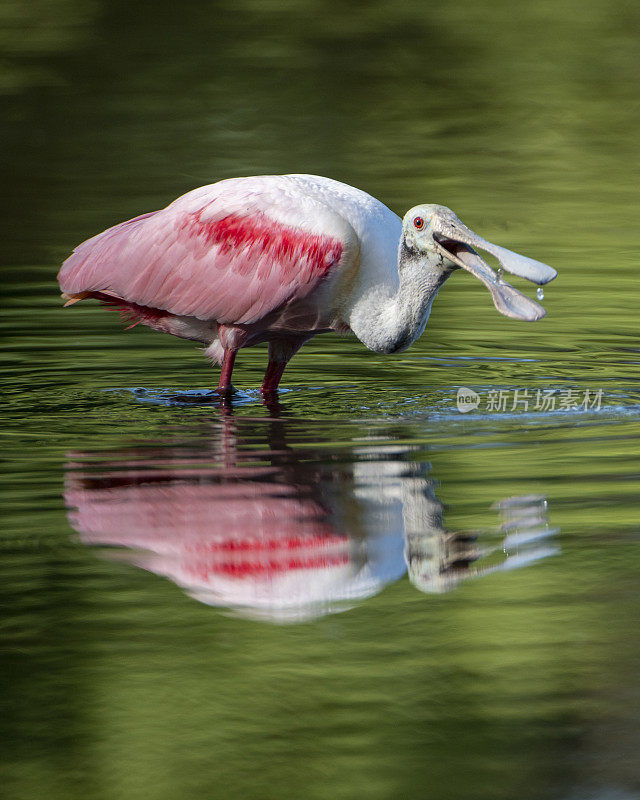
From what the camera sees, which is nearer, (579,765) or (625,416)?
(579,765)

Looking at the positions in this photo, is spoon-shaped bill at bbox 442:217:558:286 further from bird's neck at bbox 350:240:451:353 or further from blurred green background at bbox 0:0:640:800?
blurred green background at bbox 0:0:640:800

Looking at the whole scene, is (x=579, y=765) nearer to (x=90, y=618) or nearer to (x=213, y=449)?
(x=90, y=618)

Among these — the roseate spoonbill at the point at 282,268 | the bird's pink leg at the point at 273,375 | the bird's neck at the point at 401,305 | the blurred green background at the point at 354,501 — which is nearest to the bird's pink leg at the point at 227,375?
the roseate spoonbill at the point at 282,268

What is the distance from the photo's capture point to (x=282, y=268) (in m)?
8.26

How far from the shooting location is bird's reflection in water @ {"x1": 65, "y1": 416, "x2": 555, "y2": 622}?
498 cm

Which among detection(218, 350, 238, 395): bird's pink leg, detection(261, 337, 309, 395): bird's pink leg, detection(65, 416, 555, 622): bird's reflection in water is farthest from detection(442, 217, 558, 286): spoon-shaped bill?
detection(218, 350, 238, 395): bird's pink leg

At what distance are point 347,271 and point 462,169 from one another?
33.7 ft

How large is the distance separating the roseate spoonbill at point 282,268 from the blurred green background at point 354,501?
365mm

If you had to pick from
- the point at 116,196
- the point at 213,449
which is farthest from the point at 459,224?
the point at 116,196

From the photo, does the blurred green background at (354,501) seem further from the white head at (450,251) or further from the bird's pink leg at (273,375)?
the white head at (450,251)

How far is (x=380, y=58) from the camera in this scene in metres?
24.6

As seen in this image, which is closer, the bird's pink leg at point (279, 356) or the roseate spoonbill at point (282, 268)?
the roseate spoonbill at point (282, 268)

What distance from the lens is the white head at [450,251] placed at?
25.4 ft

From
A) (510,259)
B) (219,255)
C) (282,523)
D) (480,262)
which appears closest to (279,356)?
(219,255)
